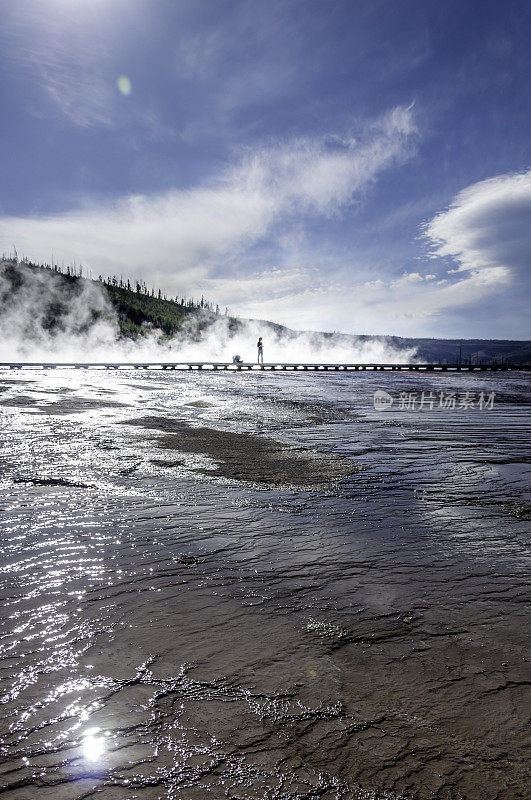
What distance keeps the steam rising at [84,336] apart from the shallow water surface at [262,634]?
56.2 m

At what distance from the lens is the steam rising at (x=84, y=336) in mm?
70750

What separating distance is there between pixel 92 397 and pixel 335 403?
7547 millimetres

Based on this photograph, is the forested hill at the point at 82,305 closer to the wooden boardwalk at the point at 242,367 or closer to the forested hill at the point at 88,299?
the forested hill at the point at 88,299

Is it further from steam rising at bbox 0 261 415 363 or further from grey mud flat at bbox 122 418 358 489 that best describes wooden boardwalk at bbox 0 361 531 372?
grey mud flat at bbox 122 418 358 489

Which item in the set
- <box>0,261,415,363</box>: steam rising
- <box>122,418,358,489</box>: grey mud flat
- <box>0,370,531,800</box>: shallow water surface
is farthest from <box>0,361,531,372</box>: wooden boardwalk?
<box>0,370,531,800</box>: shallow water surface

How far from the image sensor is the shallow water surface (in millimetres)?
1638

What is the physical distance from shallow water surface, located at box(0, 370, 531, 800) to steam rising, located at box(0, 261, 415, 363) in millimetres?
56211

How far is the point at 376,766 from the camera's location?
5.39 feet

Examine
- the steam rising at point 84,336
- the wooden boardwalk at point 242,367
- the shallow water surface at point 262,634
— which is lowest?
the shallow water surface at point 262,634

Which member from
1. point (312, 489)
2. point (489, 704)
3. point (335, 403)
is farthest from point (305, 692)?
point (335, 403)

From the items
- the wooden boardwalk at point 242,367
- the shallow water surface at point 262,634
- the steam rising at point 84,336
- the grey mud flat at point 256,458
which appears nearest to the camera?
the shallow water surface at point 262,634

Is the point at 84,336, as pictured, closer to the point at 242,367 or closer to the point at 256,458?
the point at 242,367

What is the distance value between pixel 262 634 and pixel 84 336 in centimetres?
8897

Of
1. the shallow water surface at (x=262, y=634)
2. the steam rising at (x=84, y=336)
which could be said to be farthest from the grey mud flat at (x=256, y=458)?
the steam rising at (x=84, y=336)
